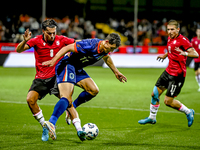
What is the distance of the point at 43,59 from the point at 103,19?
77.9 feet

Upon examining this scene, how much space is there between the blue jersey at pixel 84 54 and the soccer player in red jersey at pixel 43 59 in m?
0.35

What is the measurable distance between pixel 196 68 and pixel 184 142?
25.0ft

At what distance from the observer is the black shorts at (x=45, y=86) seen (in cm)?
549

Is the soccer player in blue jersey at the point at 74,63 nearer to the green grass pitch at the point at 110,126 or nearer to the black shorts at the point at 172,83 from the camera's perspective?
the green grass pitch at the point at 110,126

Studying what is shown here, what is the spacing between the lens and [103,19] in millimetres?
28891

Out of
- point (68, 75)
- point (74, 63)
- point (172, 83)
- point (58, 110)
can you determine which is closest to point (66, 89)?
point (68, 75)

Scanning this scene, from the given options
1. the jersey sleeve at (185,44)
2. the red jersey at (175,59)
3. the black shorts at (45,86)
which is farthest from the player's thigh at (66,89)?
the jersey sleeve at (185,44)

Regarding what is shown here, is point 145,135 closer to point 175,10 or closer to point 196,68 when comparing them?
point 196,68

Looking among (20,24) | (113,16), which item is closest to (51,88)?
(20,24)

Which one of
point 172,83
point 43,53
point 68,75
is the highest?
point 43,53

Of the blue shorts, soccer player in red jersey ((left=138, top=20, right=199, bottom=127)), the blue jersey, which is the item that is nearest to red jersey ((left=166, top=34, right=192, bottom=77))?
soccer player in red jersey ((left=138, top=20, right=199, bottom=127))

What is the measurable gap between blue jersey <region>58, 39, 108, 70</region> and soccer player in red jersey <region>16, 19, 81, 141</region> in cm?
35

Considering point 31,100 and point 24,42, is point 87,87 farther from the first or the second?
point 24,42

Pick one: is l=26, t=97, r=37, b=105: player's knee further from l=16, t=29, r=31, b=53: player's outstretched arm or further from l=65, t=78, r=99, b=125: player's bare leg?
l=16, t=29, r=31, b=53: player's outstretched arm
